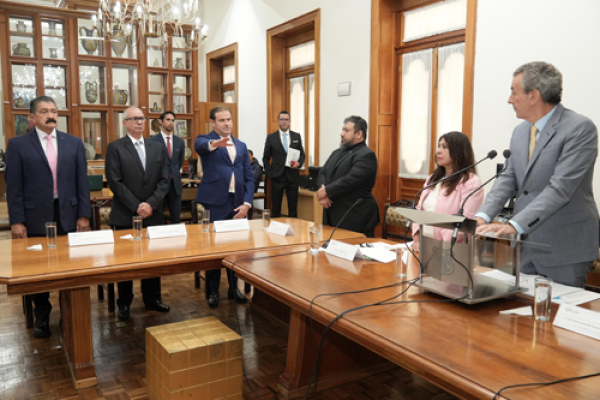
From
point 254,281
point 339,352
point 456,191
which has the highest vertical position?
point 456,191

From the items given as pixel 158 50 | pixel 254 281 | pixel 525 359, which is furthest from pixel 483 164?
pixel 158 50

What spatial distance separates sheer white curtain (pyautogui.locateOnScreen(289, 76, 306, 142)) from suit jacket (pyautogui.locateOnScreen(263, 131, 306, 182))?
3.15 ft

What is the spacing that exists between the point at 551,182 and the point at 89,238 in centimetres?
228

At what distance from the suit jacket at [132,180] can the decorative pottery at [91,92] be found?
5.87 meters

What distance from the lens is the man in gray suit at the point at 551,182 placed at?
1958 millimetres

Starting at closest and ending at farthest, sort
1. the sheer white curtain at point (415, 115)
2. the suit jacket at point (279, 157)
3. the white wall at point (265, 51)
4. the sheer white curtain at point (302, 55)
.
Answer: the sheer white curtain at point (415, 115), the white wall at point (265, 51), the suit jacket at point (279, 157), the sheer white curtain at point (302, 55)

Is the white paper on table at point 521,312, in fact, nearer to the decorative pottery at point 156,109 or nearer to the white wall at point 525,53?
the white wall at point 525,53

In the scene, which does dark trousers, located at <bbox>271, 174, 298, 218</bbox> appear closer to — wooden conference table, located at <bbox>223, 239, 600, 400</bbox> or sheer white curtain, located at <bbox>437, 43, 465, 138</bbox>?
sheer white curtain, located at <bbox>437, 43, 465, 138</bbox>

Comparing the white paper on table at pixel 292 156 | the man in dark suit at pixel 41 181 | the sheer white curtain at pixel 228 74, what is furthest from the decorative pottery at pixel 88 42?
the man in dark suit at pixel 41 181

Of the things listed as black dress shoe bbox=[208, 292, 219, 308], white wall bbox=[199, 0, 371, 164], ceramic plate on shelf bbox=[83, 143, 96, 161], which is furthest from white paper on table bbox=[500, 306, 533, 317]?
ceramic plate on shelf bbox=[83, 143, 96, 161]

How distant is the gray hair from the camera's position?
6.49 ft

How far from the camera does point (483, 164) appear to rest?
179 inches

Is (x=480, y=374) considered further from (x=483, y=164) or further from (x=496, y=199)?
(x=483, y=164)

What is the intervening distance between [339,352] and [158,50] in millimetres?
8202
